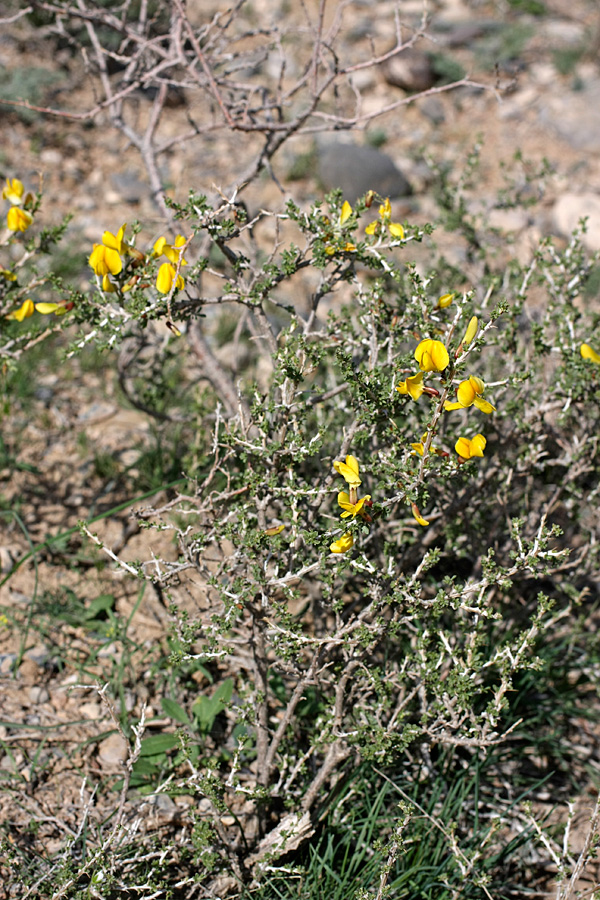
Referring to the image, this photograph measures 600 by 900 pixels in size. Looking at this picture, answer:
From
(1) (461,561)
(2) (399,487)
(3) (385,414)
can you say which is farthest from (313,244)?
(1) (461,561)

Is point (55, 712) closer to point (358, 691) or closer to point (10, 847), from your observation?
point (10, 847)

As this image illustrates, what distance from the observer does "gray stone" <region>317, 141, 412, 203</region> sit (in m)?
6.12

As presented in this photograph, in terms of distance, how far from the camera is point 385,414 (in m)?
1.86

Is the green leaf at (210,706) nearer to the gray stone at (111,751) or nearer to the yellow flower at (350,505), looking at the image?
the gray stone at (111,751)

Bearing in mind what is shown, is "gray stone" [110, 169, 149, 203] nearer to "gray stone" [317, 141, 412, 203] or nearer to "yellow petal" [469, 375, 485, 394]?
"gray stone" [317, 141, 412, 203]

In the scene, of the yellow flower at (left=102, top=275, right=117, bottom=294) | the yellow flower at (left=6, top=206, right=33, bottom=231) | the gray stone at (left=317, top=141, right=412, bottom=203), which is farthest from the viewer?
the gray stone at (left=317, top=141, right=412, bottom=203)

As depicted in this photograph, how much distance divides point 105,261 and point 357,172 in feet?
15.3

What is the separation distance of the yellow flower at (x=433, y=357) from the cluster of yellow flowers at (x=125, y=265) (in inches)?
26.0

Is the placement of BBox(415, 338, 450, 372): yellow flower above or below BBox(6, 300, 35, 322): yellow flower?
below

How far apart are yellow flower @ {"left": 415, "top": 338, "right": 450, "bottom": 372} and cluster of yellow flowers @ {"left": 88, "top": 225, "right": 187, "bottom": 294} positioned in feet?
2.16

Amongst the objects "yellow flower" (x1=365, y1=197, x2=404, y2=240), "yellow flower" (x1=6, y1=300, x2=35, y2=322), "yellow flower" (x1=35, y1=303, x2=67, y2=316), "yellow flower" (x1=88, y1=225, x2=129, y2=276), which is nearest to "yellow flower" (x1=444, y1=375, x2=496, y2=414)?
"yellow flower" (x1=365, y1=197, x2=404, y2=240)

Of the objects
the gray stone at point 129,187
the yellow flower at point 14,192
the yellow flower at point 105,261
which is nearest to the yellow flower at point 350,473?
the yellow flower at point 105,261

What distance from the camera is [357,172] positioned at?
242 inches

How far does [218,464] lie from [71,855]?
108cm
